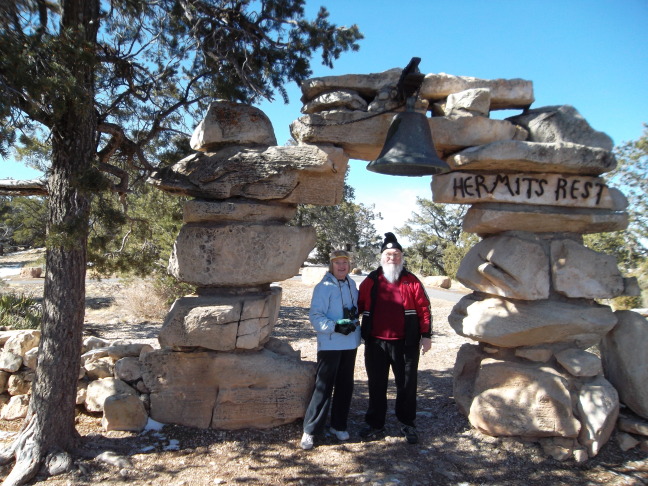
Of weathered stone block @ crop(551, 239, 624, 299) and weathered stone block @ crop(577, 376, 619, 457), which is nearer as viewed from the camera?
weathered stone block @ crop(577, 376, 619, 457)

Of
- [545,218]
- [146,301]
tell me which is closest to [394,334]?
[545,218]

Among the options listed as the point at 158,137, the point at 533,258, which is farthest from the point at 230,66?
the point at 533,258

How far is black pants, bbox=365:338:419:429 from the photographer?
12.4ft

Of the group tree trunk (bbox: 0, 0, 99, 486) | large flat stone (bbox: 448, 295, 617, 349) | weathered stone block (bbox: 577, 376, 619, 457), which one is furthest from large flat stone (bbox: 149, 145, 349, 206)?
weathered stone block (bbox: 577, 376, 619, 457)

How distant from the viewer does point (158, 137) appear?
498cm

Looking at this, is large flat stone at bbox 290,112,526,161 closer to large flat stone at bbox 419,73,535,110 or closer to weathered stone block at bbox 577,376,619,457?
large flat stone at bbox 419,73,535,110

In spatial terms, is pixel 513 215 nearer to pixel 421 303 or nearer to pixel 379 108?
pixel 421 303

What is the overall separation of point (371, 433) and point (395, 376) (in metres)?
0.51

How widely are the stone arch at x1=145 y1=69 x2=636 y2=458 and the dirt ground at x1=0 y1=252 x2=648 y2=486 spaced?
6.8 inches

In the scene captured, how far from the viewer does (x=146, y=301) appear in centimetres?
993

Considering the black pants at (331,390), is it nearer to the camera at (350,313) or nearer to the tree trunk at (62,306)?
the camera at (350,313)

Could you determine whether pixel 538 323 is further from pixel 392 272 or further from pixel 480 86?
pixel 480 86

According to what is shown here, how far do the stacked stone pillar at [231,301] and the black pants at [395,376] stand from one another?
22.2 inches

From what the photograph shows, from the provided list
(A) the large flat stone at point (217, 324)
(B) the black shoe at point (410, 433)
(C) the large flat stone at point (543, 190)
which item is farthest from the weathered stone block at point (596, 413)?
(A) the large flat stone at point (217, 324)
